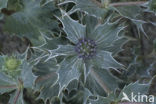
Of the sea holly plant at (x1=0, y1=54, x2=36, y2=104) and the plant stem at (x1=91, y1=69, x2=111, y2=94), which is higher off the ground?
the sea holly plant at (x1=0, y1=54, x2=36, y2=104)

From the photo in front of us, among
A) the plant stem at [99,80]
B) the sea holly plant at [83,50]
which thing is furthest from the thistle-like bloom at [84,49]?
the plant stem at [99,80]

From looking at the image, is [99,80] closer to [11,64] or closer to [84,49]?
[84,49]

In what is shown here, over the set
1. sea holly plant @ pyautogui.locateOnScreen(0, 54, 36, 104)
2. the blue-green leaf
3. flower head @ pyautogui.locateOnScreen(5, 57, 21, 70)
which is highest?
the blue-green leaf

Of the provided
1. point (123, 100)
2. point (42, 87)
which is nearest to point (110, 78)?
point (123, 100)

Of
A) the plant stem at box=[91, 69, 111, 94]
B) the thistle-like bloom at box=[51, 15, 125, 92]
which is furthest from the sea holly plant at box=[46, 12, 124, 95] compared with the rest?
the plant stem at box=[91, 69, 111, 94]

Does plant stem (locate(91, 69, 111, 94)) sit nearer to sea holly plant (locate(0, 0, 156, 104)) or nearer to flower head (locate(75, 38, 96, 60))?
sea holly plant (locate(0, 0, 156, 104))

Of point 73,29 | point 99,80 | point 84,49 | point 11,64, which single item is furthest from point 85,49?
point 11,64

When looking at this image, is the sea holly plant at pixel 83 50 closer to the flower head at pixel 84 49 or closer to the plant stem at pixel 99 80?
the flower head at pixel 84 49
